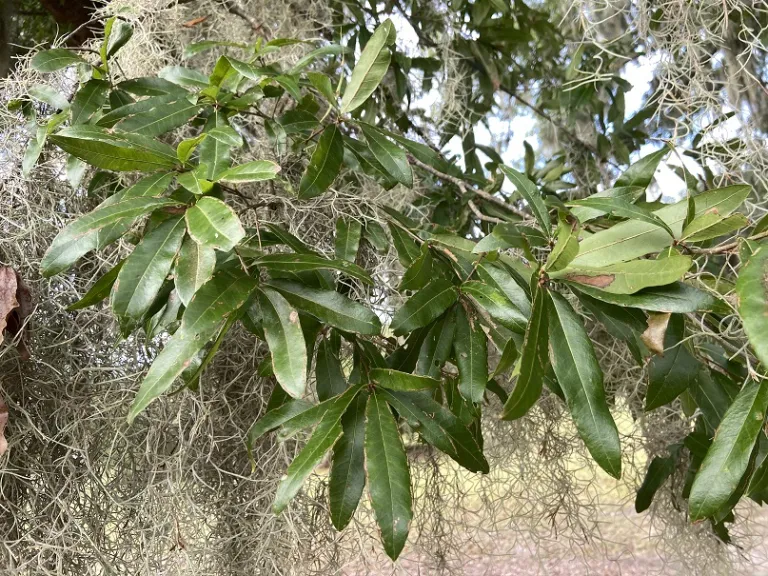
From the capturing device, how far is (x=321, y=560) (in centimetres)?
95

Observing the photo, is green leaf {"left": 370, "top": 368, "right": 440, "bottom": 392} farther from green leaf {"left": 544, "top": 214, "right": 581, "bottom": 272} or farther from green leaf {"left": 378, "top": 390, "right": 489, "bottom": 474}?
green leaf {"left": 544, "top": 214, "right": 581, "bottom": 272}

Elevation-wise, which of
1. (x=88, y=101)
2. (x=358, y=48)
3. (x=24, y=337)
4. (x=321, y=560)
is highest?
(x=88, y=101)

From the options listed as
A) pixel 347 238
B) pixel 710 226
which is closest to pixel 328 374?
pixel 347 238

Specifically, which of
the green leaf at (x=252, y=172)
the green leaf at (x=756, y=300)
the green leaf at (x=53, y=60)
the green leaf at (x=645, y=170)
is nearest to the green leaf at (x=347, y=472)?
the green leaf at (x=252, y=172)

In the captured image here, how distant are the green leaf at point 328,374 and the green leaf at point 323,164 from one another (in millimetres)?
177

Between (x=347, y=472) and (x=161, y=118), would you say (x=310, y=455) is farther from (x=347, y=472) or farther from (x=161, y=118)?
(x=161, y=118)

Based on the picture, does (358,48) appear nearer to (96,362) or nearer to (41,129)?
(41,129)

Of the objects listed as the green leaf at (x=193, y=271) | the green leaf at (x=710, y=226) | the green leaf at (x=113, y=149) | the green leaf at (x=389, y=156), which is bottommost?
the green leaf at (x=389, y=156)

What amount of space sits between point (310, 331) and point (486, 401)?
43cm

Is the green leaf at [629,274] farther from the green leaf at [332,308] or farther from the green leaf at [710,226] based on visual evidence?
the green leaf at [332,308]

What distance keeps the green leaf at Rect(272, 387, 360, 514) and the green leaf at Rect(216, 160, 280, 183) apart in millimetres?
222

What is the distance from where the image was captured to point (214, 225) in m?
0.57

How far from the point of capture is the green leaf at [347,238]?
872 mm

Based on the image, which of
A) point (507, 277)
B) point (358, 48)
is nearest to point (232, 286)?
point (507, 277)
